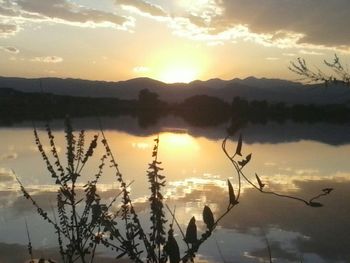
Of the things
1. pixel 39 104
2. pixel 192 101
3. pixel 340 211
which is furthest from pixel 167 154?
pixel 192 101

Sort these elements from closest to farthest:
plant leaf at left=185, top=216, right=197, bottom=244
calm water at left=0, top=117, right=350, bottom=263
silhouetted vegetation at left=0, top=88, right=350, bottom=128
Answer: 1. plant leaf at left=185, top=216, right=197, bottom=244
2. calm water at left=0, top=117, right=350, bottom=263
3. silhouetted vegetation at left=0, top=88, right=350, bottom=128

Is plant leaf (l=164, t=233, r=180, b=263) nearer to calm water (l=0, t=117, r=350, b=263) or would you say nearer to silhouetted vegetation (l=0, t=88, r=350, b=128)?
calm water (l=0, t=117, r=350, b=263)

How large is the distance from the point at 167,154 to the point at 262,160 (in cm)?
653

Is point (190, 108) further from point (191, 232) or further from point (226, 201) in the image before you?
point (191, 232)

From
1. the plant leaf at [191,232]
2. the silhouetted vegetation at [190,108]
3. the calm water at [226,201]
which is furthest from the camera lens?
the silhouetted vegetation at [190,108]

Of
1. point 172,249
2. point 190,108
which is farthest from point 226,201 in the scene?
point 190,108

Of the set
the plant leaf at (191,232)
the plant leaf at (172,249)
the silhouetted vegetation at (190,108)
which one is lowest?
the silhouetted vegetation at (190,108)

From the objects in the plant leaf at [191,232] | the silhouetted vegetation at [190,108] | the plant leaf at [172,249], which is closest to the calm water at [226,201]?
the plant leaf at [191,232]

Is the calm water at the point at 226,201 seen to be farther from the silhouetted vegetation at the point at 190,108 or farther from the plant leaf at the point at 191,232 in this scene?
the silhouetted vegetation at the point at 190,108

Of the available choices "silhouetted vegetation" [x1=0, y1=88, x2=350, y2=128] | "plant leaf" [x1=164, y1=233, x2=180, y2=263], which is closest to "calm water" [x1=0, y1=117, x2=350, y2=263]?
"plant leaf" [x1=164, y1=233, x2=180, y2=263]

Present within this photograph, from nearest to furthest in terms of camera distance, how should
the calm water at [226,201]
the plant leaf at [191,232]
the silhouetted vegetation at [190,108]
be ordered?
the plant leaf at [191,232] → the calm water at [226,201] → the silhouetted vegetation at [190,108]

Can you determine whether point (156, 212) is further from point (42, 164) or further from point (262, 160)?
point (262, 160)

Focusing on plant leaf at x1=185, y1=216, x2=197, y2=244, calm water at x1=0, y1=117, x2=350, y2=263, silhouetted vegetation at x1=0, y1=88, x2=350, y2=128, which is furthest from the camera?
silhouetted vegetation at x1=0, y1=88, x2=350, y2=128

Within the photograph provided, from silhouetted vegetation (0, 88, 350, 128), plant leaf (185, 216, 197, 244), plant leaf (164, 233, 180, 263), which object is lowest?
silhouetted vegetation (0, 88, 350, 128)
